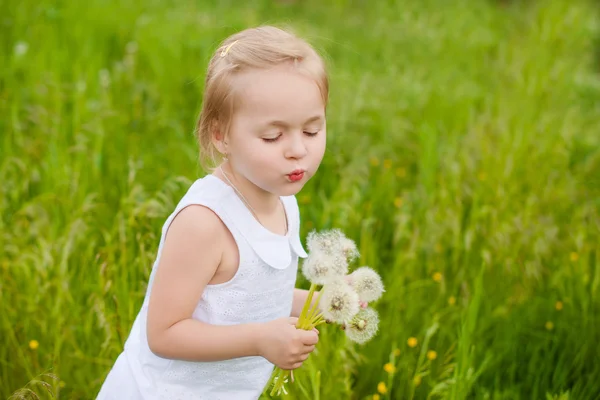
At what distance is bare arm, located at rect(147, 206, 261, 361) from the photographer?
129 centimetres

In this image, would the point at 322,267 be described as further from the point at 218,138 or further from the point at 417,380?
the point at 417,380

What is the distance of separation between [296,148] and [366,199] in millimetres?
1771

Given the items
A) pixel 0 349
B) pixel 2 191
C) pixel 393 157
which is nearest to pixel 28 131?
pixel 2 191

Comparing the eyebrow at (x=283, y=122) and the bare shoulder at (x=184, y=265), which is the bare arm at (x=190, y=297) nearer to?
the bare shoulder at (x=184, y=265)

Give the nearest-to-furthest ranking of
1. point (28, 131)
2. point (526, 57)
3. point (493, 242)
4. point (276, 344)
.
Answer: point (276, 344), point (493, 242), point (28, 131), point (526, 57)

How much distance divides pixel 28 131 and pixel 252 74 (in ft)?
6.91

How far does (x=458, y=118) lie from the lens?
3.97 meters

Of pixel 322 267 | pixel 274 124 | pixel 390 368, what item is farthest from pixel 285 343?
pixel 390 368

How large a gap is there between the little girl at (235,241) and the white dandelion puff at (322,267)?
0.10 m

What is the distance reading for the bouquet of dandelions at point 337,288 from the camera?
1.29 metres

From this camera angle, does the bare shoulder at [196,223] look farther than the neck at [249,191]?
No

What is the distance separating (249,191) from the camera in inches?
55.7

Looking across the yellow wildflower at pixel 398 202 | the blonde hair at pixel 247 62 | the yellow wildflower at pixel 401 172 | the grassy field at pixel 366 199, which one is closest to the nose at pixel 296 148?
the blonde hair at pixel 247 62

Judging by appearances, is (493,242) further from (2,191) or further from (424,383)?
(2,191)
